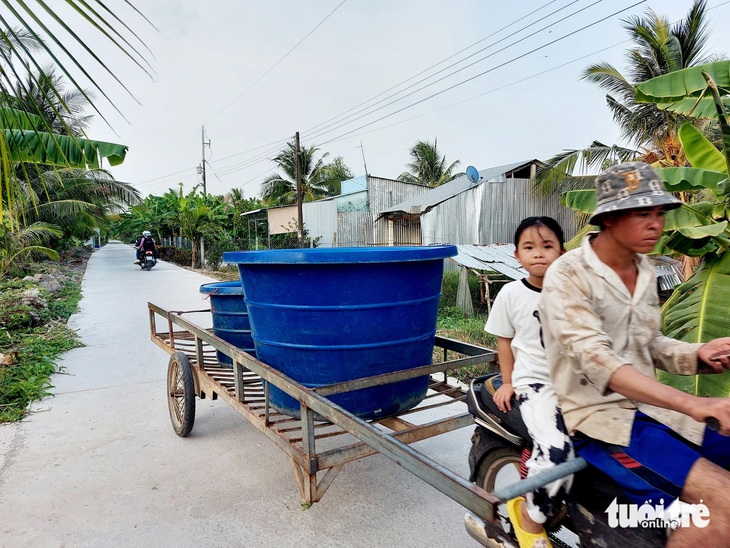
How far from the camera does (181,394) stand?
358cm

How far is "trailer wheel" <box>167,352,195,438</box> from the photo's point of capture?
328 cm

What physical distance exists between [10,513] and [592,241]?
124 inches

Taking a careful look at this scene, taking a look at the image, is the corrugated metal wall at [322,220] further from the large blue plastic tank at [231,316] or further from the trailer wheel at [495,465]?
the trailer wheel at [495,465]

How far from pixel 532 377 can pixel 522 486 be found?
54 centimetres

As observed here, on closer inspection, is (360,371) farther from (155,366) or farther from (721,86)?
(155,366)

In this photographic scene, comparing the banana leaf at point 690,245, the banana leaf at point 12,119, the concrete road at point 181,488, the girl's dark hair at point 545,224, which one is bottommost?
the concrete road at point 181,488

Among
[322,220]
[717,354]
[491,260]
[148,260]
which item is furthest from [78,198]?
[717,354]

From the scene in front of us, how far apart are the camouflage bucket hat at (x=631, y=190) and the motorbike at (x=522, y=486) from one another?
70 centimetres

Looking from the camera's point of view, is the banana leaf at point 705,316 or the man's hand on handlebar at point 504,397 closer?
the man's hand on handlebar at point 504,397

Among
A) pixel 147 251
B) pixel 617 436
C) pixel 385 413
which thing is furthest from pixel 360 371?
pixel 147 251

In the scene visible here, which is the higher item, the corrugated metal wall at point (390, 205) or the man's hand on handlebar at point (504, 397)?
the corrugated metal wall at point (390, 205)

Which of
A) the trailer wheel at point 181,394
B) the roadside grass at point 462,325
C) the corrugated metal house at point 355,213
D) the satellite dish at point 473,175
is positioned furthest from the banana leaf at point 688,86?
the corrugated metal house at point 355,213

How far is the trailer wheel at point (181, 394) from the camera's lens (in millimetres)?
3279

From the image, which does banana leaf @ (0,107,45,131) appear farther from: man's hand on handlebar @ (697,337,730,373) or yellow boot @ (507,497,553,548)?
man's hand on handlebar @ (697,337,730,373)
